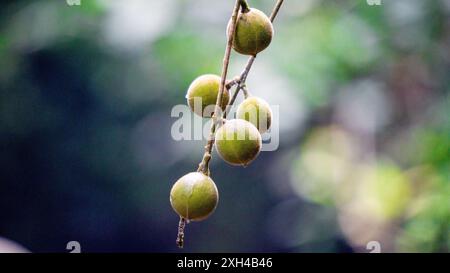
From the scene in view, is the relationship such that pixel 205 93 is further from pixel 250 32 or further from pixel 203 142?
pixel 203 142

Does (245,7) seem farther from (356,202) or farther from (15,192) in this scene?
(15,192)

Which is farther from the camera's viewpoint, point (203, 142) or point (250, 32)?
point (203, 142)

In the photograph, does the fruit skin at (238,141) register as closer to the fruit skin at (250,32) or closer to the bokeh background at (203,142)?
the fruit skin at (250,32)

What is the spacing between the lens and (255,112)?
584 mm

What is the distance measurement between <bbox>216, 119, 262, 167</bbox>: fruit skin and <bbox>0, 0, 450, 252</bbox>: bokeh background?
0.77 metres

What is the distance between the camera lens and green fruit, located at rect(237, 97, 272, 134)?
1.92 ft

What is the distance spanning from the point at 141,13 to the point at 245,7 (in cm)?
89

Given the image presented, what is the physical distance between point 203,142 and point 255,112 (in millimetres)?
1038

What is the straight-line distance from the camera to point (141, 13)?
4.62ft

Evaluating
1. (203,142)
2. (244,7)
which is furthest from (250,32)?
(203,142)

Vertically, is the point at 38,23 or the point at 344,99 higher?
the point at 38,23

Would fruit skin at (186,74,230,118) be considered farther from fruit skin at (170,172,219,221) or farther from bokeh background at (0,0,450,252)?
bokeh background at (0,0,450,252)

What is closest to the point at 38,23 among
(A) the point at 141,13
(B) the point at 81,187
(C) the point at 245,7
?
(A) the point at 141,13

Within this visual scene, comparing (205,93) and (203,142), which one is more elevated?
(203,142)
